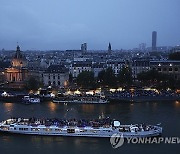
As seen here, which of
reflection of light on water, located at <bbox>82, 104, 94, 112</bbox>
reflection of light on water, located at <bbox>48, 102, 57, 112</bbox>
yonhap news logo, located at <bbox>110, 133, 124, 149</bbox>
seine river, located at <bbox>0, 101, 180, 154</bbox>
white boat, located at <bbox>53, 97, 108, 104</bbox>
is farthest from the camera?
white boat, located at <bbox>53, 97, 108, 104</bbox>

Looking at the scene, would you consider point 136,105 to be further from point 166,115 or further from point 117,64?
point 117,64

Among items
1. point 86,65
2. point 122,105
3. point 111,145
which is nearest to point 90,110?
point 122,105

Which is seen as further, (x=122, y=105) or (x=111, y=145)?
(x=122, y=105)

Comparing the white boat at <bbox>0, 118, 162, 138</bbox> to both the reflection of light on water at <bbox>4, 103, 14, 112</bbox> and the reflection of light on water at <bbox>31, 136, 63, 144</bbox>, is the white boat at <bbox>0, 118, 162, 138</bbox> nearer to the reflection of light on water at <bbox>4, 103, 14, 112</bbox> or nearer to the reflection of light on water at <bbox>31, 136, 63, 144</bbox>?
the reflection of light on water at <bbox>31, 136, 63, 144</bbox>

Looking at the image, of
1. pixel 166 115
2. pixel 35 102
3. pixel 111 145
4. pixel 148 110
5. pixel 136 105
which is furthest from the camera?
pixel 35 102

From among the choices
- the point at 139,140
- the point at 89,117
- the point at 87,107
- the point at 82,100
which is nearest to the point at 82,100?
the point at 82,100

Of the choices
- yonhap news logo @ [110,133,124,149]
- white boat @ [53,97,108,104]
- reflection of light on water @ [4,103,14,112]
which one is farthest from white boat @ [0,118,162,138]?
white boat @ [53,97,108,104]
